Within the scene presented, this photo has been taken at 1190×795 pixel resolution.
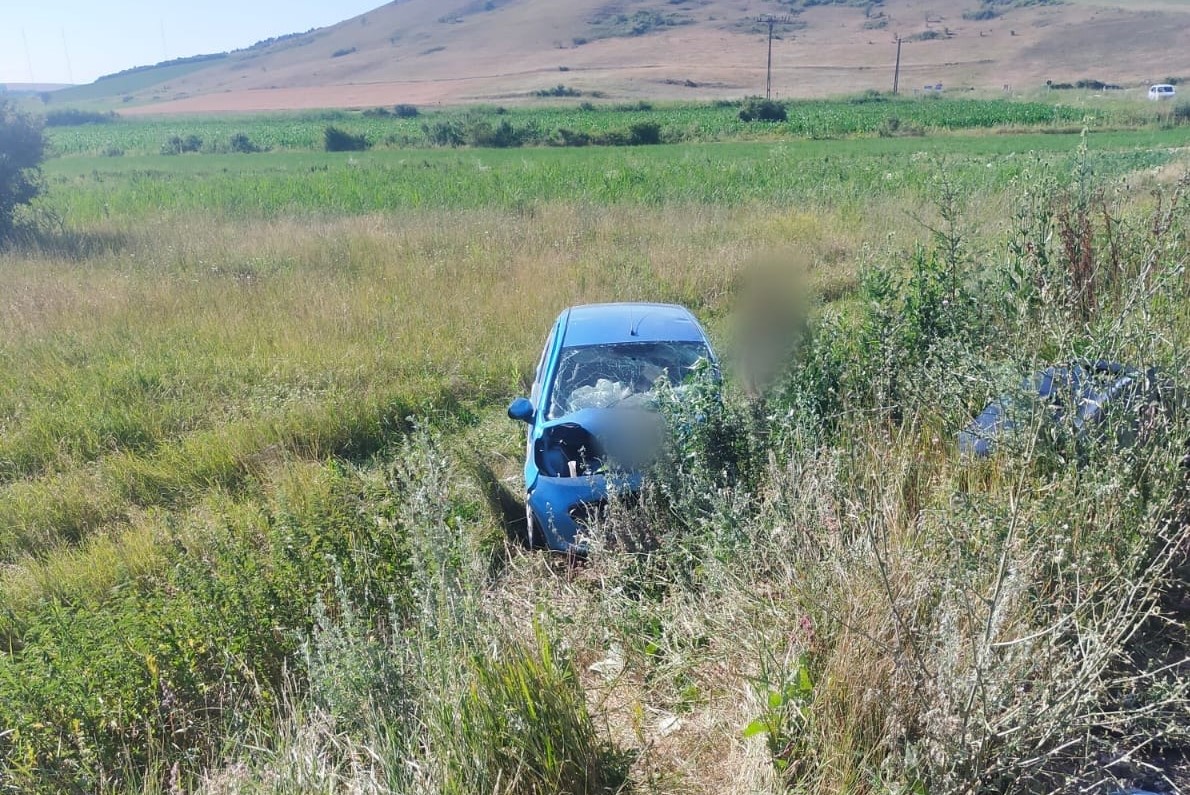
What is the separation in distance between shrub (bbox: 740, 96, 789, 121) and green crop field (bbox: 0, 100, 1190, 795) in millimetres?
49689

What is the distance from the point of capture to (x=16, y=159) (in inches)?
701

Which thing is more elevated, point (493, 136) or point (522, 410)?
point (493, 136)

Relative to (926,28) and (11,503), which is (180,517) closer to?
(11,503)

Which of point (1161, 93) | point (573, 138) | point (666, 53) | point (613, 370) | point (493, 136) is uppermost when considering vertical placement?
point (666, 53)

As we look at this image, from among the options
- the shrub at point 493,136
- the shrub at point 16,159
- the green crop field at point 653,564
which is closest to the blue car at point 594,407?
the green crop field at point 653,564

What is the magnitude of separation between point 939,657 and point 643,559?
5.91ft

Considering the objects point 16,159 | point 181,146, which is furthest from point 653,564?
point 181,146

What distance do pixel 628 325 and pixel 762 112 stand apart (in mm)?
53242

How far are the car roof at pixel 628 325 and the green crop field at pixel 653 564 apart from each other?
597 millimetres

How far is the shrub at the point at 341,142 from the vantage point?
46.3 meters

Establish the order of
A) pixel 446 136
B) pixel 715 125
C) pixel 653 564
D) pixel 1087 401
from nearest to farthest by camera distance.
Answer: pixel 1087 401
pixel 653 564
pixel 446 136
pixel 715 125

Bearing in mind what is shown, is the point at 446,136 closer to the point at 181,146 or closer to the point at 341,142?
the point at 341,142

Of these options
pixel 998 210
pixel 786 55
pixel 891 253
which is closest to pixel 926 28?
pixel 786 55

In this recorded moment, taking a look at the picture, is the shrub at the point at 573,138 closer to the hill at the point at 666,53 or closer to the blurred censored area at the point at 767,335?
the blurred censored area at the point at 767,335
